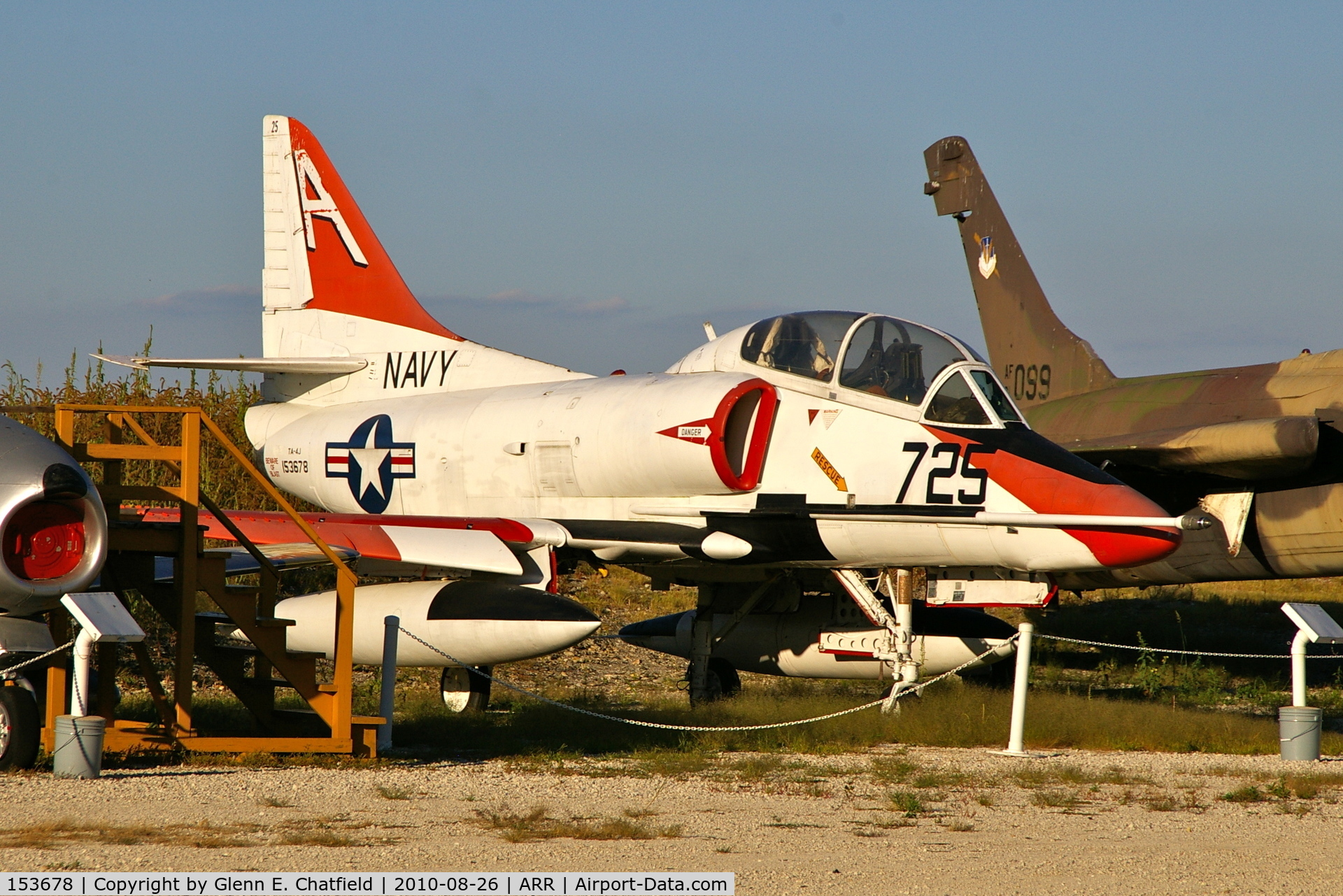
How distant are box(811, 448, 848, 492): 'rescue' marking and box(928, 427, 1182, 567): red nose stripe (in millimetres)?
1040

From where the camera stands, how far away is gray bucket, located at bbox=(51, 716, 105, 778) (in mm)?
7109

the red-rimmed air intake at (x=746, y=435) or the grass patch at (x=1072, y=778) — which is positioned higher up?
the red-rimmed air intake at (x=746, y=435)

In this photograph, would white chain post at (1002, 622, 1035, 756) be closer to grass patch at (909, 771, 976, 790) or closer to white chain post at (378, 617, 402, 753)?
grass patch at (909, 771, 976, 790)

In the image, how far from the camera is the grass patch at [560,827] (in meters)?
5.82

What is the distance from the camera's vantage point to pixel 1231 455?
39.4ft

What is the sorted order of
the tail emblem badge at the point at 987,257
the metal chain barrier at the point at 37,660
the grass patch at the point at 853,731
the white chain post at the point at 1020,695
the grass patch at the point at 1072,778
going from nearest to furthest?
1. the metal chain barrier at the point at 37,660
2. the grass patch at the point at 1072,778
3. the white chain post at the point at 1020,695
4. the grass patch at the point at 853,731
5. the tail emblem badge at the point at 987,257

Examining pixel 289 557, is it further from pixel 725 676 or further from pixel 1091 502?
pixel 1091 502

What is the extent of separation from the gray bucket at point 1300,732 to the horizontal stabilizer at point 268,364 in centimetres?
991

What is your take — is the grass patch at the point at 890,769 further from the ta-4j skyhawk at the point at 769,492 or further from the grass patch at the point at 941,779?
the ta-4j skyhawk at the point at 769,492

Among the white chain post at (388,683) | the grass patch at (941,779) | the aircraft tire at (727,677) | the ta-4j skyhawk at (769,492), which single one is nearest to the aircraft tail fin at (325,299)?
the ta-4j skyhawk at (769,492)

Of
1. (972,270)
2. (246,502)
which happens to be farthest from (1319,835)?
(246,502)

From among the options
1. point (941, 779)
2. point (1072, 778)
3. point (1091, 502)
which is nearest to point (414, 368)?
point (1091, 502)

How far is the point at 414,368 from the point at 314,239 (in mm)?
2144

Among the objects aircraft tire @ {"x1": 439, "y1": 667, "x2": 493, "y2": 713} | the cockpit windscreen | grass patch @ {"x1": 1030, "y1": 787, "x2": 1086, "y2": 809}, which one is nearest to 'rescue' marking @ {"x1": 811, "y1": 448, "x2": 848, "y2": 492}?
the cockpit windscreen
